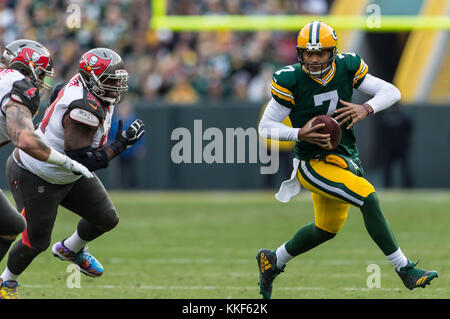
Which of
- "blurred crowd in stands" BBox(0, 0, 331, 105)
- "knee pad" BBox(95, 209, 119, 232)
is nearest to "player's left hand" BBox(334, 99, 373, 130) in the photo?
"knee pad" BBox(95, 209, 119, 232)

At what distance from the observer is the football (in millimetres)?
5672

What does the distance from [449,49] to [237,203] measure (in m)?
5.29

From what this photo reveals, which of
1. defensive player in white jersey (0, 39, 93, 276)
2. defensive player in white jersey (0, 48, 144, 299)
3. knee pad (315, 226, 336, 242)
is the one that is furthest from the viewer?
knee pad (315, 226, 336, 242)

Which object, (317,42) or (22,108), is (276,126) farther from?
(22,108)

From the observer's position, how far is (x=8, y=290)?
5930mm

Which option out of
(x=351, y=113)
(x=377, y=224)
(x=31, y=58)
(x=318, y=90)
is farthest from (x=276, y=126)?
(x=31, y=58)

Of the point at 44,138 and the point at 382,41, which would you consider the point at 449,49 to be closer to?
the point at 382,41

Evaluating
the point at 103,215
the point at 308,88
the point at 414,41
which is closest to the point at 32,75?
the point at 103,215

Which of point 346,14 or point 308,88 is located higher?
point 308,88

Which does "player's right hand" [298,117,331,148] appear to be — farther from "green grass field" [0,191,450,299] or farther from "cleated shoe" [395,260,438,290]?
"green grass field" [0,191,450,299]

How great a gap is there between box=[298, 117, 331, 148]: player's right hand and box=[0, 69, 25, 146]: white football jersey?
1.72m

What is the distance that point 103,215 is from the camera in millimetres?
6047

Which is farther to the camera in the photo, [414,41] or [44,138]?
[414,41]

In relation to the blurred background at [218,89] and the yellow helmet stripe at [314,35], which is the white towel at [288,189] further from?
the blurred background at [218,89]
